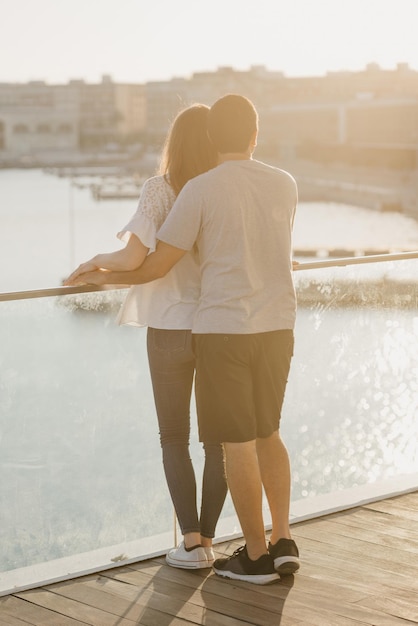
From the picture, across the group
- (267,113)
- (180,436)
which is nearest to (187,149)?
(180,436)

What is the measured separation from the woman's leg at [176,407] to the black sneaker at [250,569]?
0.52ft

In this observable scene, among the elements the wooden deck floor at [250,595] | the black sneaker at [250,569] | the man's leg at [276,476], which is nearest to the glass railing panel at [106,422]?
the wooden deck floor at [250,595]

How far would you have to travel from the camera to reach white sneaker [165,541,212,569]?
2.86 m

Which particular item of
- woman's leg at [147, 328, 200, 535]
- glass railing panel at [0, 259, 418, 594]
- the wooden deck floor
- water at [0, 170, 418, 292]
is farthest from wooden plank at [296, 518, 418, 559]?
water at [0, 170, 418, 292]

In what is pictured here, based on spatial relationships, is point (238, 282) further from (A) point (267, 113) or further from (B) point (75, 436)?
(A) point (267, 113)

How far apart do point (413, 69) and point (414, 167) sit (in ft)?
59.2

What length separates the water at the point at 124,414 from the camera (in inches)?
112

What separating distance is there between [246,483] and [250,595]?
268mm

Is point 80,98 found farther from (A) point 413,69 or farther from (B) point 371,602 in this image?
(B) point 371,602

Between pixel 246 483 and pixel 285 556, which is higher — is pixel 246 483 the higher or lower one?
the higher one

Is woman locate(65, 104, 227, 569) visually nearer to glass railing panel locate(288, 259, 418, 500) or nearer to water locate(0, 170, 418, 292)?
glass railing panel locate(288, 259, 418, 500)

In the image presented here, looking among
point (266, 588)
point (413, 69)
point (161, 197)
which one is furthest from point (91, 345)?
point (413, 69)

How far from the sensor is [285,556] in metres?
2.75

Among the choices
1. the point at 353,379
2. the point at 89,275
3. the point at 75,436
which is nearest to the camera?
the point at 89,275
